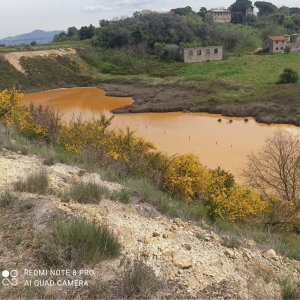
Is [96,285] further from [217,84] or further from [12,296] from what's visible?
[217,84]

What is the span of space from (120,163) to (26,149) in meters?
2.46

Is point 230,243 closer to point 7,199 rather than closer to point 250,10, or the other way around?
point 7,199

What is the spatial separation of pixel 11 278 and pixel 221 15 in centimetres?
9082

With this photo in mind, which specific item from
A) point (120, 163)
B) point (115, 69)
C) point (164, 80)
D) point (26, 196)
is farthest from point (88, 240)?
point (115, 69)

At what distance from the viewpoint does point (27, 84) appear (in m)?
32.3

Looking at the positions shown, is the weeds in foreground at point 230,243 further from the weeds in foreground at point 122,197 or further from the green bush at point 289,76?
the green bush at point 289,76

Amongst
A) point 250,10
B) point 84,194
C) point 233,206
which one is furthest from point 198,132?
point 250,10

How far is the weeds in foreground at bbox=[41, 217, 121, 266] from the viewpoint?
3.10 metres

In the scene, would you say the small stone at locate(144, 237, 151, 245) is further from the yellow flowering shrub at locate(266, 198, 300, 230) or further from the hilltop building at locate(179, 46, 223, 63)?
the hilltop building at locate(179, 46, 223, 63)

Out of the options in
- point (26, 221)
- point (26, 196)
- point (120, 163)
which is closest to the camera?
point (26, 221)

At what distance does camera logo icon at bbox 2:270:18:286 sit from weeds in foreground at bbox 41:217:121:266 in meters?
0.32

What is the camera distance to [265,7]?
312 feet

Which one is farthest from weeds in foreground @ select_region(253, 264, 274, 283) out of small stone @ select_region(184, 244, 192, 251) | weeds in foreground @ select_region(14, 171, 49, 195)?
weeds in foreground @ select_region(14, 171, 49, 195)

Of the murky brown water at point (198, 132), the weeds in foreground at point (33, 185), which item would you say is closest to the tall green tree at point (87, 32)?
the murky brown water at point (198, 132)
